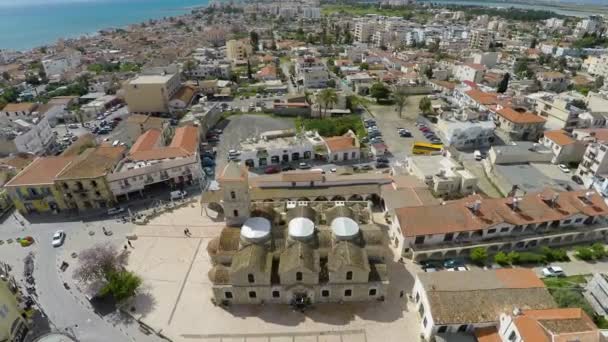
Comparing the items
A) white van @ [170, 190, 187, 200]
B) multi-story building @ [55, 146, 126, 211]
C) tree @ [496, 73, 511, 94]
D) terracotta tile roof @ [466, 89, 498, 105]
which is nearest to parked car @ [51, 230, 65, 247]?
multi-story building @ [55, 146, 126, 211]

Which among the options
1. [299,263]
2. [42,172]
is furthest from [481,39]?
[42,172]

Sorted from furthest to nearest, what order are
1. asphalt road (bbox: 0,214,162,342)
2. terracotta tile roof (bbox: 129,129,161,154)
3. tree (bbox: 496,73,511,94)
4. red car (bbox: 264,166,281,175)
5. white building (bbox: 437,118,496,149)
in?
tree (bbox: 496,73,511,94) → white building (bbox: 437,118,496,149) → red car (bbox: 264,166,281,175) → terracotta tile roof (bbox: 129,129,161,154) → asphalt road (bbox: 0,214,162,342)

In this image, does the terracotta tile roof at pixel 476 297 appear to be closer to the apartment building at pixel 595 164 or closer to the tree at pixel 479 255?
the tree at pixel 479 255

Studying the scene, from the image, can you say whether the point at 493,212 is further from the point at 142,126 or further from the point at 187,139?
the point at 142,126

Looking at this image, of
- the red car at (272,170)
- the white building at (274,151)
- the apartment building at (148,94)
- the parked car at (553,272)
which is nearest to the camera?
the parked car at (553,272)

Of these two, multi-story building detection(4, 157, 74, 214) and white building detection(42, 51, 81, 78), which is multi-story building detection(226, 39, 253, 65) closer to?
white building detection(42, 51, 81, 78)

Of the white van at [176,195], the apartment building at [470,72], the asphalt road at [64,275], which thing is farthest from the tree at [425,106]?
the asphalt road at [64,275]

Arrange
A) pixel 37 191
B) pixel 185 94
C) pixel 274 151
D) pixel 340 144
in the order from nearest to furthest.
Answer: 1. pixel 37 191
2. pixel 274 151
3. pixel 340 144
4. pixel 185 94
